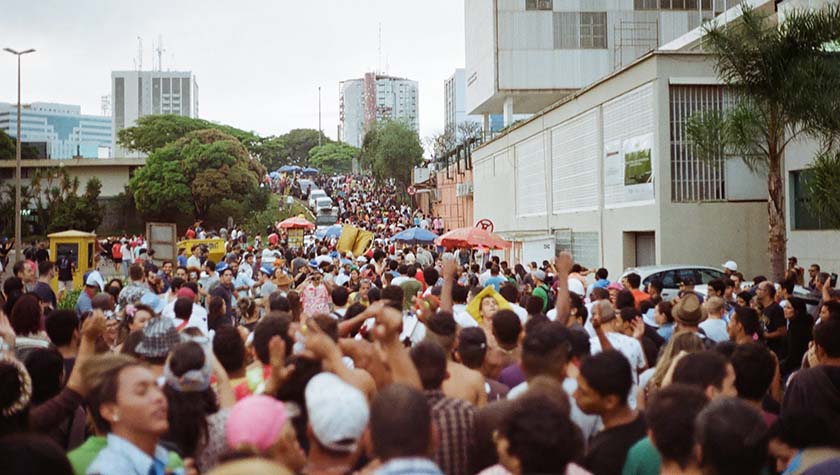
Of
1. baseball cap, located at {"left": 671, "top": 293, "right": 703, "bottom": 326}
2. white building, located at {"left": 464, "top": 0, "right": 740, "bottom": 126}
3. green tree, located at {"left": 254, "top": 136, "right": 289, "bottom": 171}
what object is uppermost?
green tree, located at {"left": 254, "top": 136, "right": 289, "bottom": 171}

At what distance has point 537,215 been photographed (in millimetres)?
34938

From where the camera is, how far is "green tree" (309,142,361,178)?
137750mm

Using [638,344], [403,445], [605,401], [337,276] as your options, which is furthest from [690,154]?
[403,445]

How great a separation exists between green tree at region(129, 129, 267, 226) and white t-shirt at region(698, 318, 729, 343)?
50.9m

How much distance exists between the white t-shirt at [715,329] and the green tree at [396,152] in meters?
64.0

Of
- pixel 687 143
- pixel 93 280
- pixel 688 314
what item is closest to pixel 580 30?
pixel 687 143

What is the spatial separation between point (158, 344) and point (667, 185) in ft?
64.4

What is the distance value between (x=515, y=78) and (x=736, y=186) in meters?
23.2

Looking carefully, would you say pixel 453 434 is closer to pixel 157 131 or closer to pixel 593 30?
pixel 593 30

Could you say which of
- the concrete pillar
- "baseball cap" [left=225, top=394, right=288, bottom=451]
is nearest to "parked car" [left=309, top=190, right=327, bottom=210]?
the concrete pillar

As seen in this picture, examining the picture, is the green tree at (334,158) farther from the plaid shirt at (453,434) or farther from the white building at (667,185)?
the plaid shirt at (453,434)

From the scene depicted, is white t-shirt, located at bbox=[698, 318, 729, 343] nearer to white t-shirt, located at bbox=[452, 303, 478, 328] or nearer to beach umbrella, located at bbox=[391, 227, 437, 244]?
white t-shirt, located at bbox=[452, 303, 478, 328]

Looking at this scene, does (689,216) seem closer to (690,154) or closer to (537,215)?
(690,154)

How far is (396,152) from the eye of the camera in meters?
72.4
